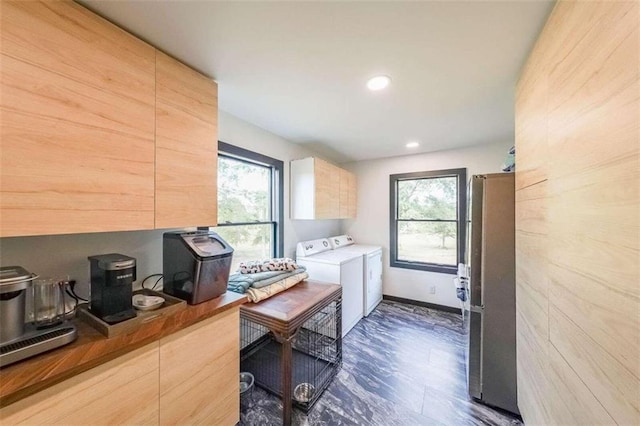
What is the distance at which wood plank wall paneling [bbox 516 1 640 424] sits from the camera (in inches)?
23.2

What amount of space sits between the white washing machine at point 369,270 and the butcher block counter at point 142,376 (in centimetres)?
202

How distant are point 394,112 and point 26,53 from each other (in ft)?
7.04

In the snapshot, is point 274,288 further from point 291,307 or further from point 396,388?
point 396,388

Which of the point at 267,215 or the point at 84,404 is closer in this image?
the point at 84,404

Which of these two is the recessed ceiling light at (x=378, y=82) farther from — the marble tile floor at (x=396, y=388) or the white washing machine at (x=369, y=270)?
the marble tile floor at (x=396, y=388)

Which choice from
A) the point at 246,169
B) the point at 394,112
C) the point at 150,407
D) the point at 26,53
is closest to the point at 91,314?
the point at 150,407

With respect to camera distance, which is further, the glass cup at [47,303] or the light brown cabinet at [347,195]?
the light brown cabinet at [347,195]

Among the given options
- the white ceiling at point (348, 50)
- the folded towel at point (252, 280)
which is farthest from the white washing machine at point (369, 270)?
the white ceiling at point (348, 50)

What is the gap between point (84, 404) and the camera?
833 millimetres

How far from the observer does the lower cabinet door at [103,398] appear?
734 millimetres

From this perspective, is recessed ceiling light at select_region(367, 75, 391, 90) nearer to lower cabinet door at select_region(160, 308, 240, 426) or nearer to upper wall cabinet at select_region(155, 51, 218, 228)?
upper wall cabinet at select_region(155, 51, 218, 228)

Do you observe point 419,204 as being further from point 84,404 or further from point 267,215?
point 84,404

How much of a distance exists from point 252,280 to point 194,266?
603mm

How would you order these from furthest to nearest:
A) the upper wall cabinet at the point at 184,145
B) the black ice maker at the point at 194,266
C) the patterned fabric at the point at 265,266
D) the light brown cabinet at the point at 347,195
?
the light brown cabinet at the point at 347,195
the patterned fabric at the point at 265,266
the black ice maker at the point at 194,266
the upper wall cabinet at the point at 184,145
